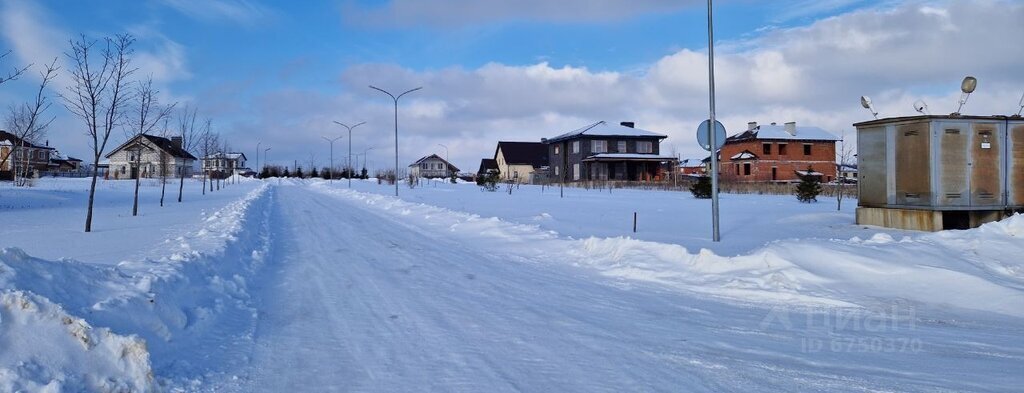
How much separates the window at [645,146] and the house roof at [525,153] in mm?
29350

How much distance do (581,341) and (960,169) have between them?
14.8 m

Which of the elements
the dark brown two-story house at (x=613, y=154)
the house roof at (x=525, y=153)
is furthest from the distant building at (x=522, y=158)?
the dark brown two-story house at (x=613, y=154)

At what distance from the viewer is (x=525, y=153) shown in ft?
333

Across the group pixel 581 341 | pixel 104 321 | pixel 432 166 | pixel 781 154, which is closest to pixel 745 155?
pixel 781 154

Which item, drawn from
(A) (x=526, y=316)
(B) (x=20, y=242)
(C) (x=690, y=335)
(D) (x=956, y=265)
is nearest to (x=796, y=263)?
(D) (x=956, y=265)

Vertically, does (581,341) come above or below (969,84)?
below

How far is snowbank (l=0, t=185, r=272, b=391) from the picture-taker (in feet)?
15.0

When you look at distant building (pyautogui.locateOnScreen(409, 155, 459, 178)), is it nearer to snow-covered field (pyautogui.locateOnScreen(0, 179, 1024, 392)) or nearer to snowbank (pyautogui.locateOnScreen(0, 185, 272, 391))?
snow-covered field (pyautogui.locateOnScreen(0, 179, 1024, 392))

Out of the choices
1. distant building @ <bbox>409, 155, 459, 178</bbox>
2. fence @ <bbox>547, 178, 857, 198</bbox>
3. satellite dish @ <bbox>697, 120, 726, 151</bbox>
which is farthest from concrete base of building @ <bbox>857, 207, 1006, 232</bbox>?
distant building @ <bbox>409, 155, 459, 178</bbox>

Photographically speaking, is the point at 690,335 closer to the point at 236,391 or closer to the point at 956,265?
the point at 236,391

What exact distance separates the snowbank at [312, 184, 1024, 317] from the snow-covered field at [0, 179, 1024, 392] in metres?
0.04

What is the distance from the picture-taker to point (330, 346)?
6.25m

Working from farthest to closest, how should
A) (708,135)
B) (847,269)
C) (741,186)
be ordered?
(741,186), (708,135), (847,269)

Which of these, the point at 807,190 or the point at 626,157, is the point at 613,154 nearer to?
the point at 626,157
